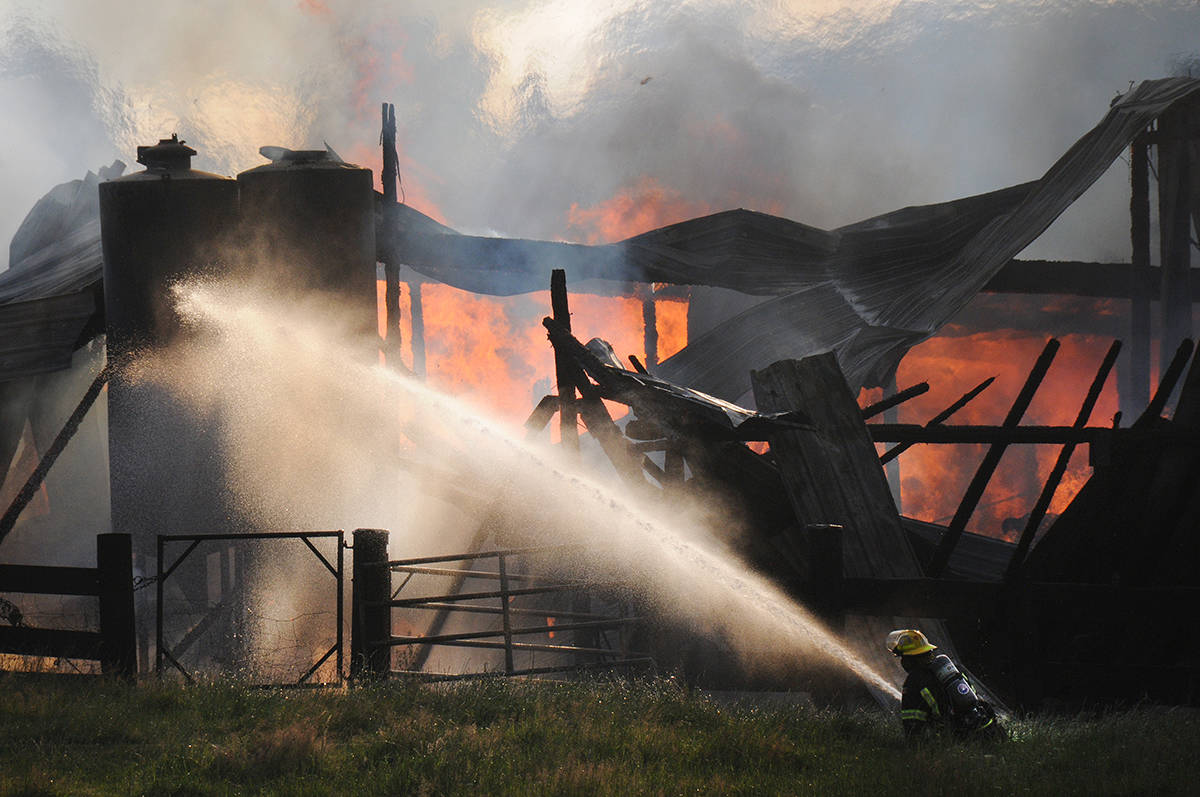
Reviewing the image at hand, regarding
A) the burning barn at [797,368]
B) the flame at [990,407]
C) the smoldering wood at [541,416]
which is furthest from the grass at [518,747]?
the flame at [990,407]

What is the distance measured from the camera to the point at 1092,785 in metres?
5.23

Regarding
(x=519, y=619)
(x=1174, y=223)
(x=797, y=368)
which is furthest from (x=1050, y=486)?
(x=1174, y=223)

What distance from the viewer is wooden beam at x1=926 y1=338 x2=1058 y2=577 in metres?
8.44

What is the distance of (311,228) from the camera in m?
12.3

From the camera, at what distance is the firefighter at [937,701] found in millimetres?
5773

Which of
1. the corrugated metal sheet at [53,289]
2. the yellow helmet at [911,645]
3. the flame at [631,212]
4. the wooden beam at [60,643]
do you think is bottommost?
the wooden beam at [60,643]

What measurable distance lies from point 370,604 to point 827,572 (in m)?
3.32

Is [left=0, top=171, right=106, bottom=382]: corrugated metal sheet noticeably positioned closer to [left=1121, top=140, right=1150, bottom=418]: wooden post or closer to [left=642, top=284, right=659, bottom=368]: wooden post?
[left=642, top=284, right=659, bottom=368]: wooden post

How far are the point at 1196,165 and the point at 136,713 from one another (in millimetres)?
15255

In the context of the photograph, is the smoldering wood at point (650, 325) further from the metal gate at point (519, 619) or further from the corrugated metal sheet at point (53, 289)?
the metal gate at point (519, 619)

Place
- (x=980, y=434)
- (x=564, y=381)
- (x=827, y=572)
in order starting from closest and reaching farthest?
(x=827, y=572) < (x=980, y=434) < (x=564, y=381)

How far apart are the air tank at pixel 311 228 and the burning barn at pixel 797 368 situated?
30mm

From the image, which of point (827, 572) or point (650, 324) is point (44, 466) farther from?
point (650, 324)

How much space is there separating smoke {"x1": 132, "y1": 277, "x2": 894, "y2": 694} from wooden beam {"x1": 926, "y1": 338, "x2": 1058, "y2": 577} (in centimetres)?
290
